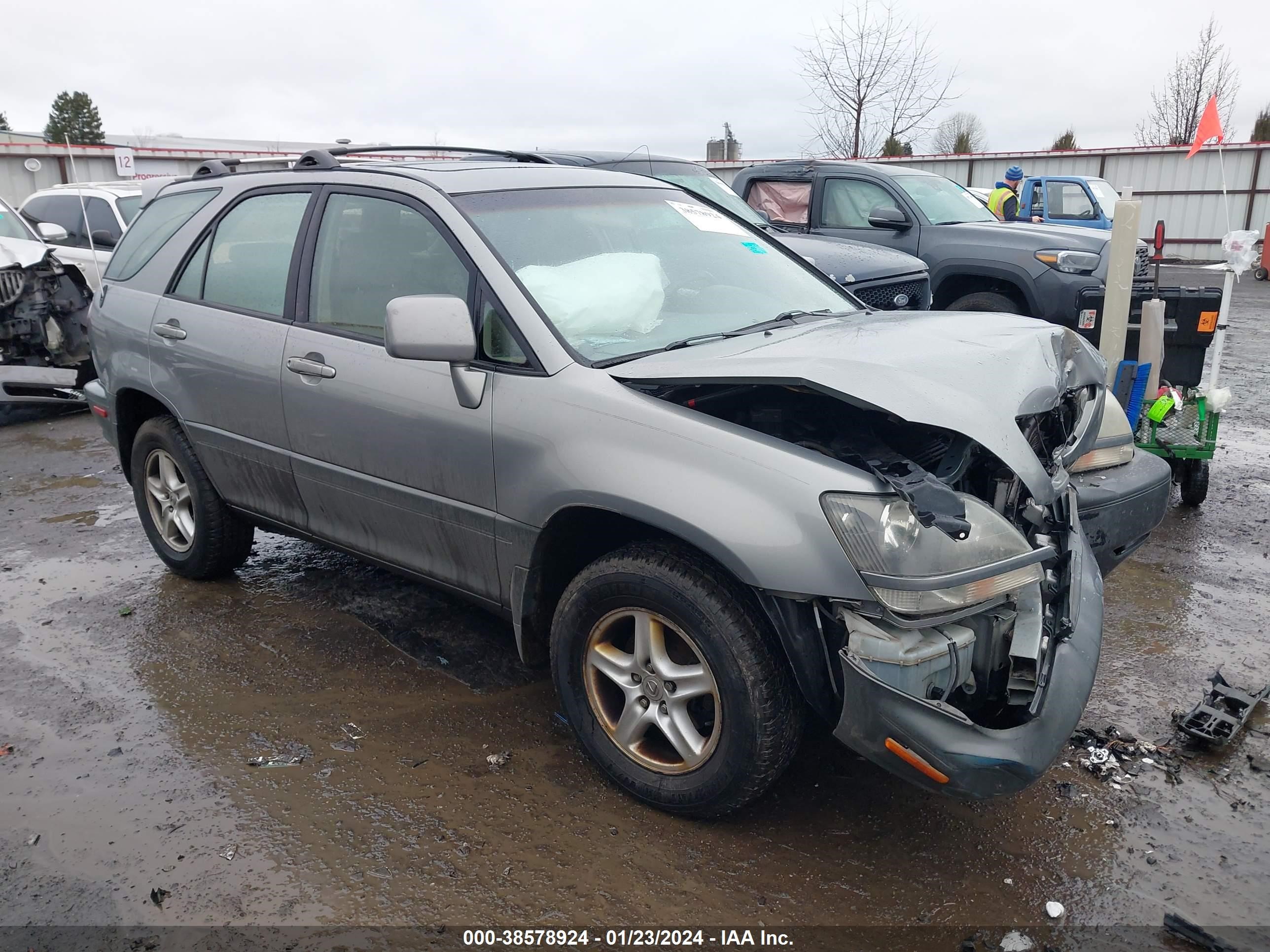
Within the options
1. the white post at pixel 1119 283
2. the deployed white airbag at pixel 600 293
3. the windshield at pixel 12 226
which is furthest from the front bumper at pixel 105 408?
the white post at pixel 1119 283

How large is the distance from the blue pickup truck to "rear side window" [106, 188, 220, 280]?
1267 centimetres

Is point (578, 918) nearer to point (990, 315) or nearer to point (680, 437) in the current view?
point (680, 437)

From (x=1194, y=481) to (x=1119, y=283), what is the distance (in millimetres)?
1232

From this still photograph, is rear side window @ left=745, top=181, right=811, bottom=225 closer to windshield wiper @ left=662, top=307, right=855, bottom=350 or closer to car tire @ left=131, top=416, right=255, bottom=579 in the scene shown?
windshield wiper @ left=662, top=307, right=855, bottom=350

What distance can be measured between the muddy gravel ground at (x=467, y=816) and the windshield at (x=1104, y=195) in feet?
38.9

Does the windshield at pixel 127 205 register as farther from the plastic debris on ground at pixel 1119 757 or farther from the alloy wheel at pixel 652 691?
the plastic debris on ground at pixel 1119 757

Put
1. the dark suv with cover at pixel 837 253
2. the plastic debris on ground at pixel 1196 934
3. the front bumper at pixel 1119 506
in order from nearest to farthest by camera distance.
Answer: the plastic debris on ground at pixel 1196 934 < the front bumper at pixel 1119 506 < the dark suv with cover at pixel 837 253

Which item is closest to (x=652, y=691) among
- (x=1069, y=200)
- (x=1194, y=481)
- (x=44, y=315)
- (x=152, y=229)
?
(x=152, y=229)

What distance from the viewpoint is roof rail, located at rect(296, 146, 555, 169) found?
3984 millimetres

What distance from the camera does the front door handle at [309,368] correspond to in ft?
11.5

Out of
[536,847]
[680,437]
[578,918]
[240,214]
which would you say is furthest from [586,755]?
[240,214]

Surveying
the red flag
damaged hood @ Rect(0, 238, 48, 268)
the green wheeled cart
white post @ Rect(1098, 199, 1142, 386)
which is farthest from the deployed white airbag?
damaged hood @ Rect(0, 238, 48, 268)

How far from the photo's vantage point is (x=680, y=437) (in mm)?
2641

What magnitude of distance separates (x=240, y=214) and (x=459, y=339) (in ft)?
6.06
